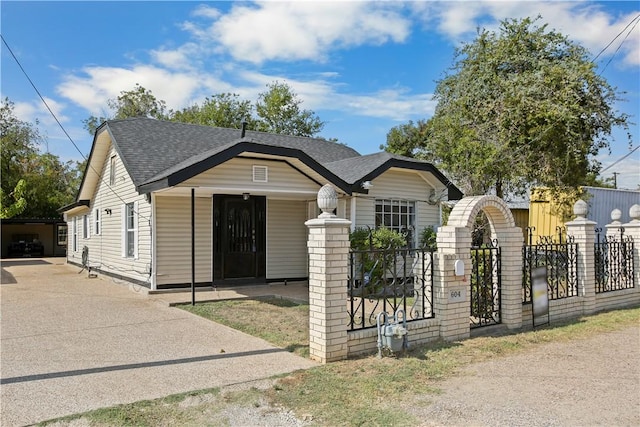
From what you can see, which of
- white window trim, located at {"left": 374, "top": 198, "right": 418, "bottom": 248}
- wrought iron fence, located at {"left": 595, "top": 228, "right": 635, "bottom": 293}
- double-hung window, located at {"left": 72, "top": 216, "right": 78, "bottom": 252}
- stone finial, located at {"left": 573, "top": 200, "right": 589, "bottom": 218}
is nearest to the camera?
stone finial, located at {"left": 573, "top": 200, "right": 589, "bottom": 218}

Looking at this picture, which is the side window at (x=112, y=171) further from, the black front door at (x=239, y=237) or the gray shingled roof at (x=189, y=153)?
the black front door at (x=239, y=237)

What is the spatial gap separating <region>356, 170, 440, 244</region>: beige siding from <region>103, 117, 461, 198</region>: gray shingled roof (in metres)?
0.59

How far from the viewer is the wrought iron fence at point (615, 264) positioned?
30.9ft

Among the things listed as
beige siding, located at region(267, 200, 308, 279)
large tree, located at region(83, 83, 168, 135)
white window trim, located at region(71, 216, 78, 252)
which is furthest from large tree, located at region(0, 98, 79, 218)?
beige siding, located at region(267, 200, 308, 279)

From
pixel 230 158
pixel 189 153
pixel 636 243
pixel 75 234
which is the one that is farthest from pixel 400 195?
pixel 75 234

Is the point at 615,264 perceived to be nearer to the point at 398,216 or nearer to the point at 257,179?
the point at 398,216

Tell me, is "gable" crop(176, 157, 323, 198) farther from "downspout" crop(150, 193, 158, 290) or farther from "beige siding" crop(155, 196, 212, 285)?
"downspout" crop(150, 193, 158, 290)

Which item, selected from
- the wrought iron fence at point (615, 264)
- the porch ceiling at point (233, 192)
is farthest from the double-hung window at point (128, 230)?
the wrought iron fence at point (615, 264)

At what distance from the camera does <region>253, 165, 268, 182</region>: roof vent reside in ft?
35.6

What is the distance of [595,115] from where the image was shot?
49.5 feet

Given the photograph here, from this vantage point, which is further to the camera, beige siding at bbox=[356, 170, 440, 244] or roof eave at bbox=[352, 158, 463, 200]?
beige siding at bbox=[356, 170, 440, 244]

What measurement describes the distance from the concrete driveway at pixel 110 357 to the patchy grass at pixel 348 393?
0.30m

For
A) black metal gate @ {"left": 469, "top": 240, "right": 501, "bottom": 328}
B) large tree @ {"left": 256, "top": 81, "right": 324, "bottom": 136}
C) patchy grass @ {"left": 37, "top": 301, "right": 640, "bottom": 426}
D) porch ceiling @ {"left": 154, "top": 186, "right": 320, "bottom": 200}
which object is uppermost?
large tree @ {"left": 256, "top": 81, "right": 324, "bottom": 136}

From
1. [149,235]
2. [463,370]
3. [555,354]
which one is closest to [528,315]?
[555,354]
